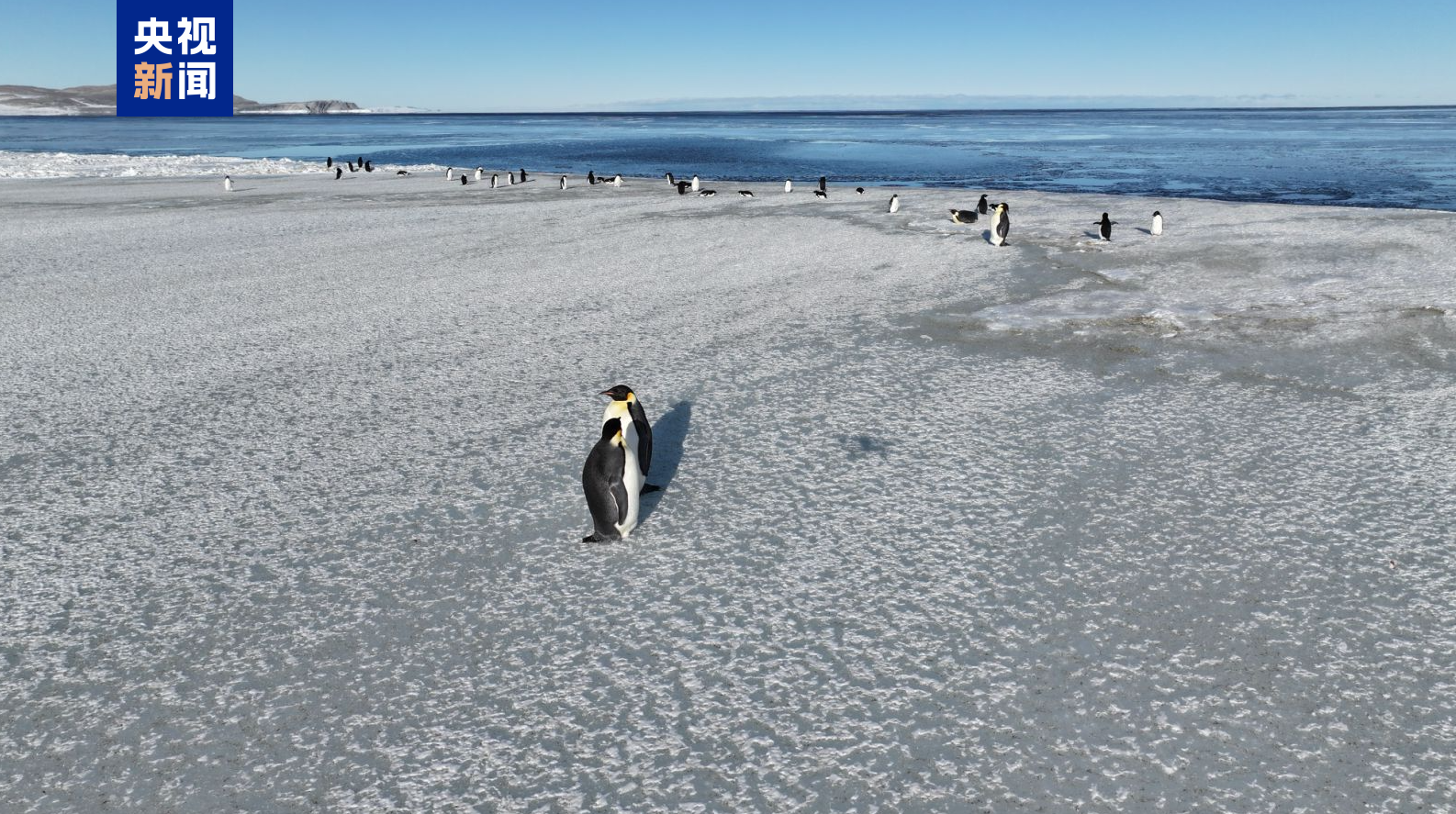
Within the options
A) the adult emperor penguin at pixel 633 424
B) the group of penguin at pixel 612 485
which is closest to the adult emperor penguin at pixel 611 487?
the group of penguin at pixel 612 485

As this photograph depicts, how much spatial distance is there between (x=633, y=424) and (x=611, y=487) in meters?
0.49

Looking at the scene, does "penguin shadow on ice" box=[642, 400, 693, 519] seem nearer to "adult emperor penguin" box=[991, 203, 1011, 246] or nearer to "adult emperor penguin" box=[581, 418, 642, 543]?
"adult emperor penguin" box=[581, 418, 642, 543]

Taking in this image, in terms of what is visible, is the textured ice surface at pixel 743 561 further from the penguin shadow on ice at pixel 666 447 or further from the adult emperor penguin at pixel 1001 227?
the adult emperor penguin at pixel 1001 227

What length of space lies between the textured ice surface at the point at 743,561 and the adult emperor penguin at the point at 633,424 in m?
0.17

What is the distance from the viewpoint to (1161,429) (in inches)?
169

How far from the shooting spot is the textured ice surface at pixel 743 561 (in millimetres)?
2180

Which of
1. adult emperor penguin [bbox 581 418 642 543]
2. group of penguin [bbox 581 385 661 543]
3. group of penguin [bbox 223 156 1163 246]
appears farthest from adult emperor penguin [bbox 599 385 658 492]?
group of penguin [bbox 223 156 1163 246]

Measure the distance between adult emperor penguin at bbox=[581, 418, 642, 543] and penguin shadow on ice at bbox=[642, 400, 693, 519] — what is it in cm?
22

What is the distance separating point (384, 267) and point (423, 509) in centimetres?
620

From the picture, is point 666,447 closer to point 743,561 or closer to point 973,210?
point 743,561

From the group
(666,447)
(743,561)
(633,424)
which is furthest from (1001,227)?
(743,561)

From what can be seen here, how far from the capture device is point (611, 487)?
3184 millimetres

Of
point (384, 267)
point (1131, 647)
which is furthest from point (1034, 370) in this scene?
point (384, 267)

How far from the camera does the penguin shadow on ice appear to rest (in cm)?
368
